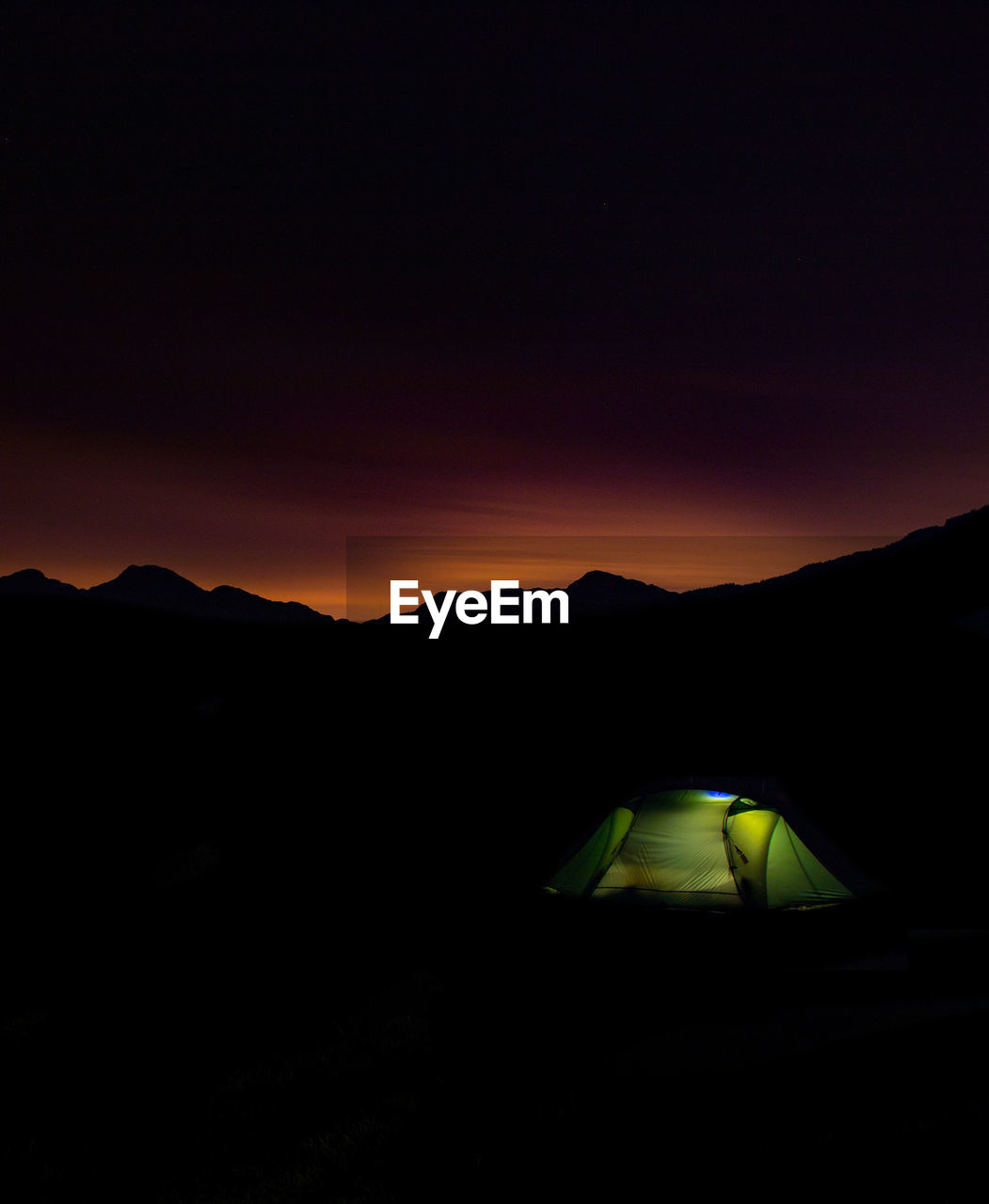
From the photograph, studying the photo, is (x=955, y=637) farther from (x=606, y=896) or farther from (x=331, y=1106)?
(x=331, y=1106)

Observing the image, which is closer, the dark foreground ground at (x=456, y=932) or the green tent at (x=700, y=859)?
the dark foreground ground at (x=456, y=932)

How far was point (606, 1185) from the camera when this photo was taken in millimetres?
4469

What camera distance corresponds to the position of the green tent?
6.63 m

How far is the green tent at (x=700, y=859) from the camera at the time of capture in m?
6.63

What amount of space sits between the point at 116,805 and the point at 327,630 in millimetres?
3694

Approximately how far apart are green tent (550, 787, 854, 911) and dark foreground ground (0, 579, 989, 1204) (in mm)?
214

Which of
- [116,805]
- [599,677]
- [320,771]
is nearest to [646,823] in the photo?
[599,677]

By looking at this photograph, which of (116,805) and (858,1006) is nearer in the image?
(858,1006)

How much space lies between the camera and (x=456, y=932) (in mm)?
8461

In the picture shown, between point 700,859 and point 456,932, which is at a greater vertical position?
point 700,859

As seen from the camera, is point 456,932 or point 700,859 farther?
point 456,932

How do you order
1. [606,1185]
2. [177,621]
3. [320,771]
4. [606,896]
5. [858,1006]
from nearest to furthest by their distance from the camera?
[606,1185] → [858,1006] → [606,896] → [177,621] → [320,771]

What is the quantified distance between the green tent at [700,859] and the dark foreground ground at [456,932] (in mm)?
214

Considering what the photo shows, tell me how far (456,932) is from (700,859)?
3064 millimetres
